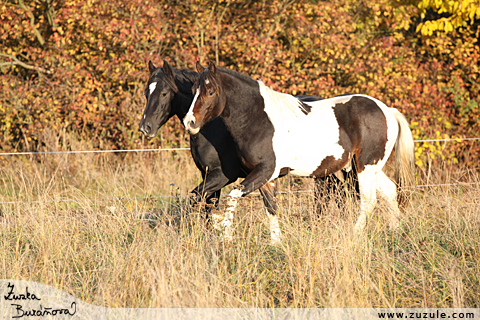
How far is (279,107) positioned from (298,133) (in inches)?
12.0

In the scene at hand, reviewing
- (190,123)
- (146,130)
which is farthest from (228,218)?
(146,130)

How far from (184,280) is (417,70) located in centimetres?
712

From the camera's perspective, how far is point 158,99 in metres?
4.82

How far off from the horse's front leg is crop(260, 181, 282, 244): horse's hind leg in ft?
1.15

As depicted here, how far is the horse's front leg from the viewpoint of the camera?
4.20m

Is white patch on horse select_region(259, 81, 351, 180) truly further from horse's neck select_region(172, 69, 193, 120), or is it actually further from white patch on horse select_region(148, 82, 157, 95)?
white patch on horse select_region(148, 82, 157, 95)

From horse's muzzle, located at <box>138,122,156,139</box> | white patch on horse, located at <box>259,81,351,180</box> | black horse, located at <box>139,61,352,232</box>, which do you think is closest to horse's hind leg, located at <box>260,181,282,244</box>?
black horse, located at <box>139,61,352,232</box>

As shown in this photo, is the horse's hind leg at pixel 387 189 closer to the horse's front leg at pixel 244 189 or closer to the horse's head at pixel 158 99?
the horse's front leg at pixel 244 189

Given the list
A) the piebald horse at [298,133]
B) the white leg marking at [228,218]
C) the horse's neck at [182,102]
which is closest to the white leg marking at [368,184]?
the piebald horse at [298,133]

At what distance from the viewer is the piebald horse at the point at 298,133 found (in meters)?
4.34

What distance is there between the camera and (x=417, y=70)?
896cm

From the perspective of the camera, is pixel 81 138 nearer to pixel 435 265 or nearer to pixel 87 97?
pixel 87 97

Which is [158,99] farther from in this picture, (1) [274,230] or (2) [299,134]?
(1) [274,230]

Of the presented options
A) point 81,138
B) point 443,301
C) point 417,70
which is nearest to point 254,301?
point 443,301
